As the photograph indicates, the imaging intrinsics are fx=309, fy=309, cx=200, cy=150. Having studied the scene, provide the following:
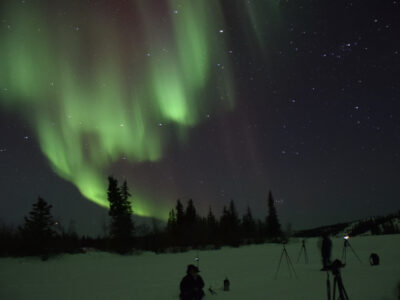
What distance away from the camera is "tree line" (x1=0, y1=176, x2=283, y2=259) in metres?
34.2

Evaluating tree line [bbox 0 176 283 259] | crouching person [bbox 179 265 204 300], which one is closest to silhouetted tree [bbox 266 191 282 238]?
tree line [bbox 0 176 283 259]

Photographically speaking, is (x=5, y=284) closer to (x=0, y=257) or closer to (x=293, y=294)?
(x=293, y=294)

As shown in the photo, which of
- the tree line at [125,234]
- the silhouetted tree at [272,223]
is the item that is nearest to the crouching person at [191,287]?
the tree line at [125,234]

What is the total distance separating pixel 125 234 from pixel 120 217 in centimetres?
363

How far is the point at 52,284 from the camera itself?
55.3 feet

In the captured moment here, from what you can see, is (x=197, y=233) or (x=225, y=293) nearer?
(x=225, y=293)

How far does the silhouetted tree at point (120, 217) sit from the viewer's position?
141 feet

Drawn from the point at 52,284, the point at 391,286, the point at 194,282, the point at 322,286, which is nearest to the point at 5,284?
the point at 52,284

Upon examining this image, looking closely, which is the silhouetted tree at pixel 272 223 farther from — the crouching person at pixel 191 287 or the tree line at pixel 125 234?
the crouching person at pixel 191 287

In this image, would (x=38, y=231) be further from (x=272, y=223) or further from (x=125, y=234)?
(x=272, y=223)

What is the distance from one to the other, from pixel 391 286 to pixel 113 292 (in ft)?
Answer: 37.0

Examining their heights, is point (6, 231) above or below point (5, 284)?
above

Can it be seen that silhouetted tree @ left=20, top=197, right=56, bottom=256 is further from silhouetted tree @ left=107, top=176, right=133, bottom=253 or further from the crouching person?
the crouching person

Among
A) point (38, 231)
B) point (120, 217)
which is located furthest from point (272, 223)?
point (38, 231)
